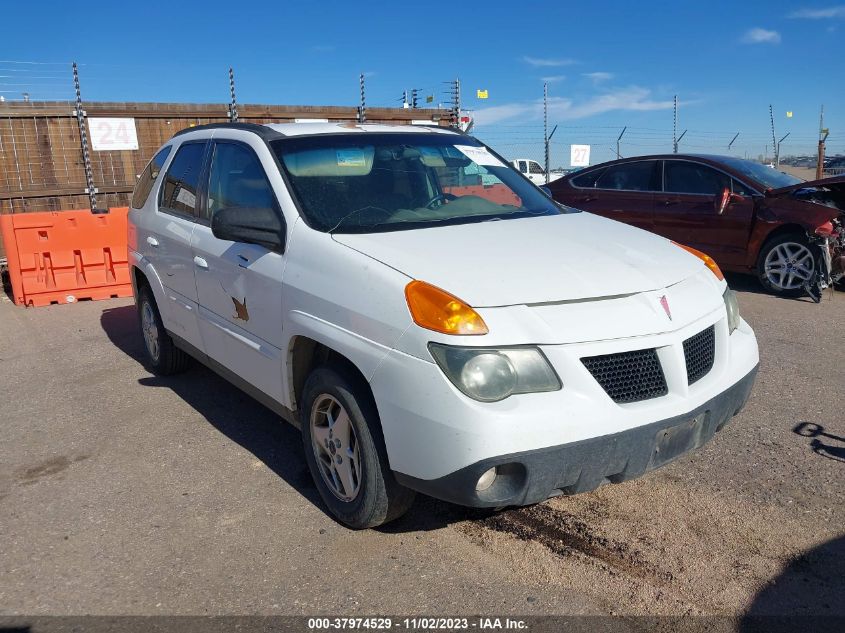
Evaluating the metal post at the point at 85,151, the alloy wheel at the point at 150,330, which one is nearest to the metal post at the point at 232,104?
the metal post at the point at 85,151

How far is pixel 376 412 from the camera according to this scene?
3.00 m

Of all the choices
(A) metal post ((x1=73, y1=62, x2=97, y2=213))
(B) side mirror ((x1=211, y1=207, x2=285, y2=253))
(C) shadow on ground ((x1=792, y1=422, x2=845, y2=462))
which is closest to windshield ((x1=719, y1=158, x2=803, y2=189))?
(C) shadow on ground ((x1=792, y1=422, x2=845, y2=462))

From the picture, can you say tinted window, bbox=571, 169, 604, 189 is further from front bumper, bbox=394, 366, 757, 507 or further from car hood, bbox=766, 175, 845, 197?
front bumper, bbox=394, 366, 757, 507

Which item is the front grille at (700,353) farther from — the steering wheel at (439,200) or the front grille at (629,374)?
the steering wheel at (439,200)

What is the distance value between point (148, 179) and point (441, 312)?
12.3 ft

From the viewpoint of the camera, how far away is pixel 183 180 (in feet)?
16.1

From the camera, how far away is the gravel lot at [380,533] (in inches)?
113

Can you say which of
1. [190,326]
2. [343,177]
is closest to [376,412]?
[343,177]

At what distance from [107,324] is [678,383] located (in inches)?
258

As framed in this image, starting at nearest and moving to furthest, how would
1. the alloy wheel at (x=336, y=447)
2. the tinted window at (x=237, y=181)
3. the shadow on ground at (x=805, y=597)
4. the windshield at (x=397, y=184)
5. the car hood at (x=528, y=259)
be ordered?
the shadow on ground at (x=805, y=597) → the car hood at (x=528, y=259) → the alloy wheel at (x=336, y=447) → the windshield at (x=397, y=184) → the tinted window at (x=237, y=181)

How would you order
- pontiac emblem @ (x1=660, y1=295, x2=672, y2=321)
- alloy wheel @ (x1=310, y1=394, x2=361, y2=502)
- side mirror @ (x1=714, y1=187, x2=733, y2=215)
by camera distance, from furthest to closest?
side mirror @ (x1=714, y1=187, x2=733, y2=215) → alloy wheel @ (x1=310, y1=394, x2=361, y2=502) → pontiac emblem @ (x1=660, y1=295, x2=672, y2=321)

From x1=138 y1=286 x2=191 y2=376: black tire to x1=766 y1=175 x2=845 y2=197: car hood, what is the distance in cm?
664

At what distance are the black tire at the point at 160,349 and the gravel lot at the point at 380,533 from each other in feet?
2.07

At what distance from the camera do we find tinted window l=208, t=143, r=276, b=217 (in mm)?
3889
